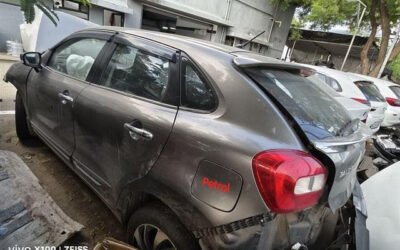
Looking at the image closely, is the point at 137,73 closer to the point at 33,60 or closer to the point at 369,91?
the point at 33,60

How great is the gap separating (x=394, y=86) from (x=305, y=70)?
25.9ft

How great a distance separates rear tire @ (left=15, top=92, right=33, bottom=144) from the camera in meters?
3.40

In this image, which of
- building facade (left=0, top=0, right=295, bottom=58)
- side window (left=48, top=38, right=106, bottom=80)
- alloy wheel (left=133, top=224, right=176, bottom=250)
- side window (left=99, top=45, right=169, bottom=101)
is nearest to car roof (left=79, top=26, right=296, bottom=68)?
side window (left=99, top=45, right=169, bottom=101)

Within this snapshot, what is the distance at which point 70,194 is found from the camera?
8.98 ft

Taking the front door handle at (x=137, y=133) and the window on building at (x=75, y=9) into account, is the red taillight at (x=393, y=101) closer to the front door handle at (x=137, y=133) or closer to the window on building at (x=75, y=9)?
the front door handle at (x=137, y=133)

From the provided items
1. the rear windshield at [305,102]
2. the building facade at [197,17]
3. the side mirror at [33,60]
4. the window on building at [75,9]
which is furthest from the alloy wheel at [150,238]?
the window on building at [75,9]

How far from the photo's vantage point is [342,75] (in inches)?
238

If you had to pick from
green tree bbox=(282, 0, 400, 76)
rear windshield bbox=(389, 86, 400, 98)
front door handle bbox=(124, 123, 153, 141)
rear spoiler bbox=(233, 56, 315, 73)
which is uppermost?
green tree bbox=(282, 0, 400, 76)

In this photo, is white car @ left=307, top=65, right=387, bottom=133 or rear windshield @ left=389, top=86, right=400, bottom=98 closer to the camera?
white car @ left=307, top=65, right=387, bottom=133

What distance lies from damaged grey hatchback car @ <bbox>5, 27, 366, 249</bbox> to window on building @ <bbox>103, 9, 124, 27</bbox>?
8.64 metres

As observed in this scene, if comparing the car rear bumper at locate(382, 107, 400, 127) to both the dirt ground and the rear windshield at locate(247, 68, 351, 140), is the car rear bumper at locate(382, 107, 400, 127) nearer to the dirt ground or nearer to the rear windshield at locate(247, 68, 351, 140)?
the rear windshield at locate(247, 68, 351, 140)

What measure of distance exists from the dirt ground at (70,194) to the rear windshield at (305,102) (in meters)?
1.84

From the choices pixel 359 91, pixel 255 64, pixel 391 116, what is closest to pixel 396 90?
pixel 391 116

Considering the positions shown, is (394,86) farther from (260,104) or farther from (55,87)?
(55,87)
